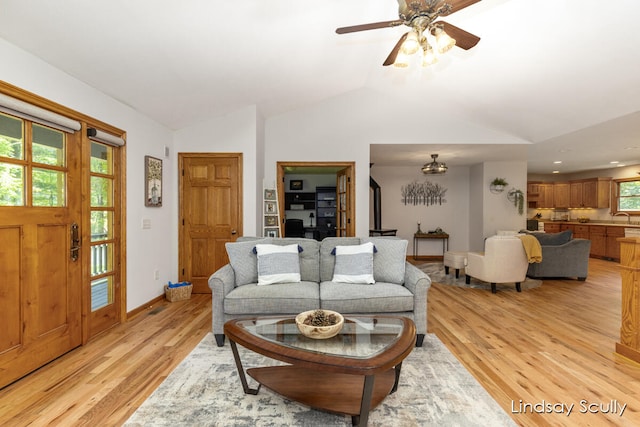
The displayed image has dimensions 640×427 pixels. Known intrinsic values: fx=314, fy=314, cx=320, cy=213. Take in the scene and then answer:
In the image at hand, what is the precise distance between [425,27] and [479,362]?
8.25ft

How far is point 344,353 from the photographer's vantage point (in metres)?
1.67

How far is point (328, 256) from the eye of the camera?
11.1 feet

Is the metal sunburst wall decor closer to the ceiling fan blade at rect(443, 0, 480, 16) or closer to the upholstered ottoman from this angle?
the upholstered ottoman

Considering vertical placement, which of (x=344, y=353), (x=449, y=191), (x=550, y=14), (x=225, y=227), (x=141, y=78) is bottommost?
(x=344, y=353)

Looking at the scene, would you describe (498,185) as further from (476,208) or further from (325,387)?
(325,387)

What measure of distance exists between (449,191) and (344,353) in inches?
281

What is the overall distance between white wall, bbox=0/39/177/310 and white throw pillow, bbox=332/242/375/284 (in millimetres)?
2373

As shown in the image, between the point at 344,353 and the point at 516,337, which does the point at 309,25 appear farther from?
the point at 516,337

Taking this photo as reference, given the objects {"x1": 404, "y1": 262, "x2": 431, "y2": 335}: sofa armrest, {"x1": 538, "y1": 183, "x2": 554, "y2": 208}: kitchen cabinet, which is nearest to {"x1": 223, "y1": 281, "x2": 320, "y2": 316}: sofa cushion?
{"x1": 404, "y1": 262, "x2": 431, "y2": 335}: sofa armrest

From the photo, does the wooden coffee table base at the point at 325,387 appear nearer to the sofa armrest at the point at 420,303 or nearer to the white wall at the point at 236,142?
the sofa armrest at the point at 420,303

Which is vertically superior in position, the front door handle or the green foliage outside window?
the green foliage outside window

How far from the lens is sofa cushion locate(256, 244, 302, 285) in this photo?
3.07 meters

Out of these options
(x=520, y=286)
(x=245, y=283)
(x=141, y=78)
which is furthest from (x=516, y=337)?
(x=141, y=78)

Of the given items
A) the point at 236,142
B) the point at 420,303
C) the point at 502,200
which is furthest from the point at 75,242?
the point at 502,200
